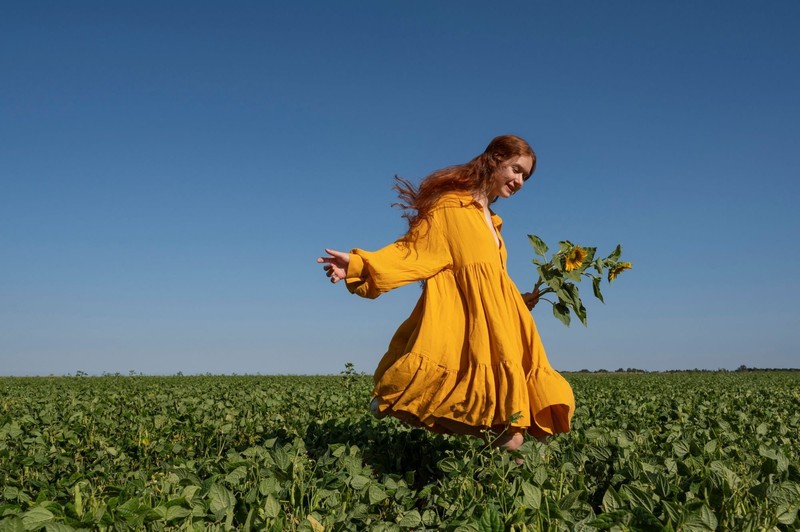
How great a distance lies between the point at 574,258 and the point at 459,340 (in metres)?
1.04

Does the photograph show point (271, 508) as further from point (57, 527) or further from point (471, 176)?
point (471, 176)

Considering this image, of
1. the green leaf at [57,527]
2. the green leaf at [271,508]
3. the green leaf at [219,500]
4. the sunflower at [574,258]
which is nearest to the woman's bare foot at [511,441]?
the sunflower at [574,258]

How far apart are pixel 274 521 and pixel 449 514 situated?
0.85 meters

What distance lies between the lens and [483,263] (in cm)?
400

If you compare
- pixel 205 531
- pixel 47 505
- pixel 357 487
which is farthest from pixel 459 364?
pixel 47 505

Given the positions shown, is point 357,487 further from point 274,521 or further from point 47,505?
point 47,505

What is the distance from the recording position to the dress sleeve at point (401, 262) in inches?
148

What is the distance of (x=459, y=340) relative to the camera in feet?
12.6

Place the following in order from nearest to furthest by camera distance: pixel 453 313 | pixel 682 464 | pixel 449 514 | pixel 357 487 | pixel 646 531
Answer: pixel 646 531
pixel 449 514
pixel 357 487
pixel 682 464
pixel 453 313

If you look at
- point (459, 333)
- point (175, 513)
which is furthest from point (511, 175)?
point (175, 513)

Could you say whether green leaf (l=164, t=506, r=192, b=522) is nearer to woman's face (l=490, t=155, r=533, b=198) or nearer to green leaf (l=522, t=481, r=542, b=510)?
green leaf (l=522, t=481, r=542, b=510)

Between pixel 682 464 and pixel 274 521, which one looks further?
pixel 682 464

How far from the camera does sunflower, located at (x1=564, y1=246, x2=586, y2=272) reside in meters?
4.34

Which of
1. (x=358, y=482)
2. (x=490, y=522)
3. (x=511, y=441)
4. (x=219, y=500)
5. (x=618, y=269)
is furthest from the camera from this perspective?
(x=618, y=269)
